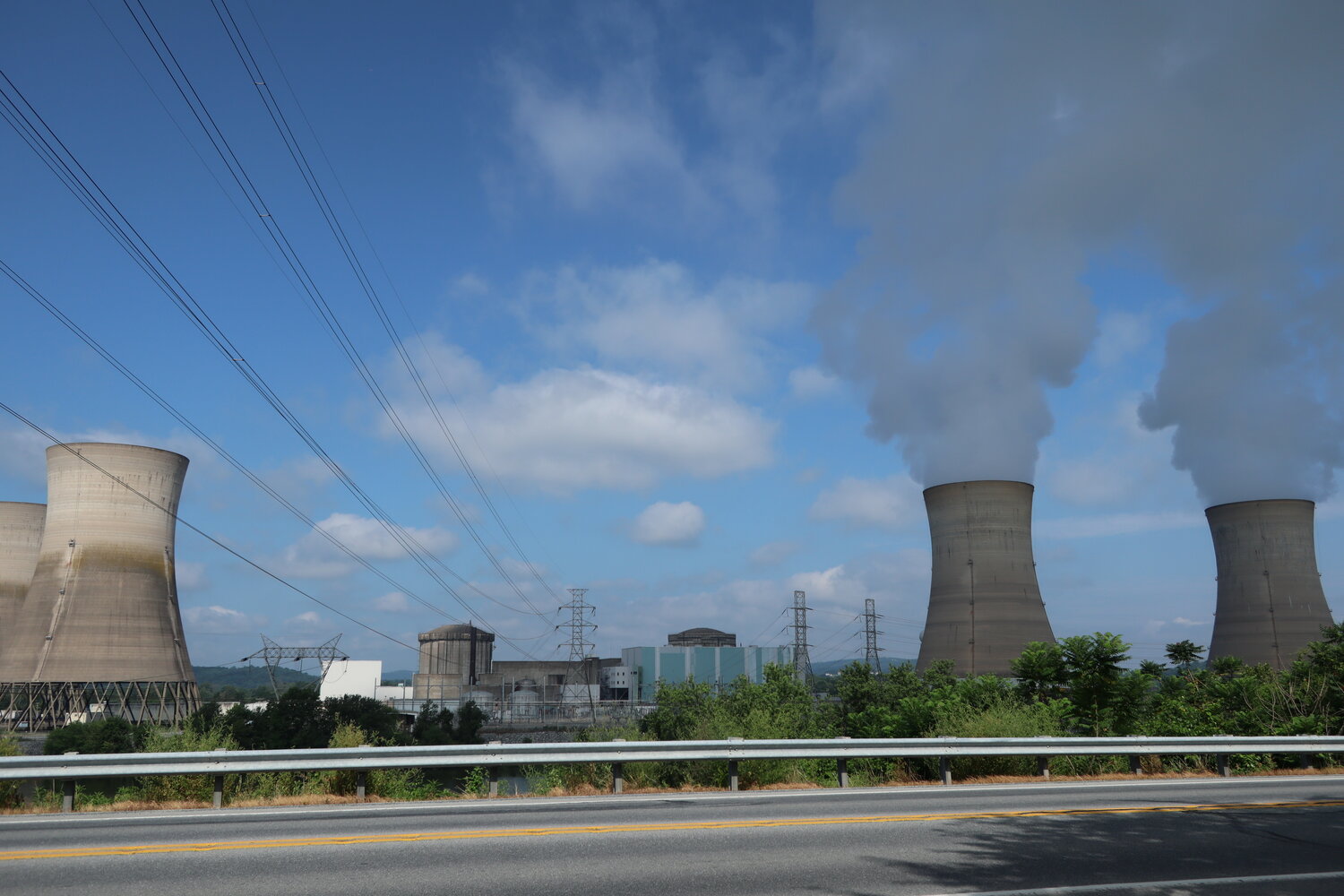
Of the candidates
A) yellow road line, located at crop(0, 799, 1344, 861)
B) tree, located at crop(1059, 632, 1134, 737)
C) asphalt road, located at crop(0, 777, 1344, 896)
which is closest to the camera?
asphalt road, located at crop(0, 777, 1344, 896)

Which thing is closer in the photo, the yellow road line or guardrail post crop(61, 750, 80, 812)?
the yellow road line

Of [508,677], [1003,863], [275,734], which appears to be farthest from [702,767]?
[508,677]

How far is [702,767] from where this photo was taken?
35.3 ft

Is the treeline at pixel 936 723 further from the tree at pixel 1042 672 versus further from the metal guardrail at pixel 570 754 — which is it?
the metal guardrail at pixel 570 754

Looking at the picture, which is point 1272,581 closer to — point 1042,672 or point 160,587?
point 1042,672

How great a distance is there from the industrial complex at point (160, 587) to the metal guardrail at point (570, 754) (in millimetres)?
22875

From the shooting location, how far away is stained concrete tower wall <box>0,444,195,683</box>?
117 ft

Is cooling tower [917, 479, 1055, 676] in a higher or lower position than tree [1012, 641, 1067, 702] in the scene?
higher

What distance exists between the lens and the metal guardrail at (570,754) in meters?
8.49

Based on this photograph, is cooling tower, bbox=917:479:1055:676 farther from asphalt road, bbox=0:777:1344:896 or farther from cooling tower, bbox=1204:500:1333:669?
asphalt road, bbox=0:777:1344:896

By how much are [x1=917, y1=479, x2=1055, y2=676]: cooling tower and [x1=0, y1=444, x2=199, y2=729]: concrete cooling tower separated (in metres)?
34.3

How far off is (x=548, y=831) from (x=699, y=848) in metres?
1.41

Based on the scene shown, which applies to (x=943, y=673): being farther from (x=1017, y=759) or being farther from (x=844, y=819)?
(x=844, y=819)

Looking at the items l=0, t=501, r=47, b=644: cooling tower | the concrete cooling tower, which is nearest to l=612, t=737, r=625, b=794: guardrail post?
the concrete cooling tower
